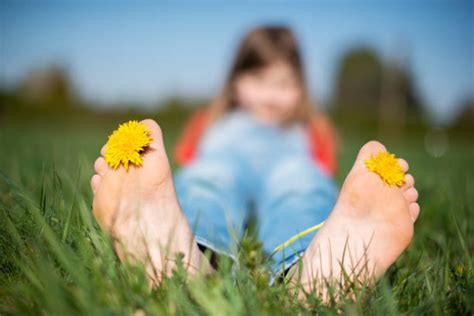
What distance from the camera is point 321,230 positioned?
789 mm

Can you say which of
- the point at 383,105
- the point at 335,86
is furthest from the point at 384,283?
the point at 335,86

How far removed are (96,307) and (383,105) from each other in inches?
885

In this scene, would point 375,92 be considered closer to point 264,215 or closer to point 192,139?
point 192,139

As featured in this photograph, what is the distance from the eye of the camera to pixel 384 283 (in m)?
0.62

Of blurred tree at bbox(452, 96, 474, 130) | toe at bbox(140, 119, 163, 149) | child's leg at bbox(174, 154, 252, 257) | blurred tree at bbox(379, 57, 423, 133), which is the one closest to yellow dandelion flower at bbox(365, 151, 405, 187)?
child's leg at bbox(174, 154, 252, 257)

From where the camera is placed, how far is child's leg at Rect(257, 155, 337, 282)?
0.82 m

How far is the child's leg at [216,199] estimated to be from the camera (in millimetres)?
874

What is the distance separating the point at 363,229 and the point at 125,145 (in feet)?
1.54

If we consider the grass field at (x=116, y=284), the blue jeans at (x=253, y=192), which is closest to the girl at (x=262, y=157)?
the blue jeans at (x=253, y=192)

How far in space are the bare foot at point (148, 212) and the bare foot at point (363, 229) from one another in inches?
8.7

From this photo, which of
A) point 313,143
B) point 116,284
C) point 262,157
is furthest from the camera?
A: point 313,143

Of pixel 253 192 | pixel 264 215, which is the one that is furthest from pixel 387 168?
pixel 253 192

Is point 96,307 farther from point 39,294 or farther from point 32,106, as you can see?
point 32,106

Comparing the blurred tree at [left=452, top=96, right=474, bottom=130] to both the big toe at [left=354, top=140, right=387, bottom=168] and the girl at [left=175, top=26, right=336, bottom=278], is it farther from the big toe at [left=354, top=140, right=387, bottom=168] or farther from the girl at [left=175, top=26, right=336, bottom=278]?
the big toe at [left=354, top=140, right=387, bottom=168]
